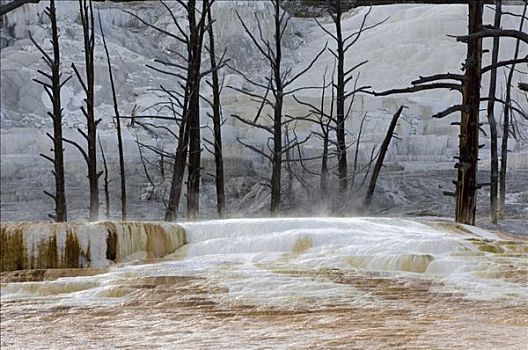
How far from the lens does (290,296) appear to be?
107cm

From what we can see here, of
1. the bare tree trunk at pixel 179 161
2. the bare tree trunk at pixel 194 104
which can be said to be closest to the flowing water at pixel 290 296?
the bare tree trunk at pixel 179 161

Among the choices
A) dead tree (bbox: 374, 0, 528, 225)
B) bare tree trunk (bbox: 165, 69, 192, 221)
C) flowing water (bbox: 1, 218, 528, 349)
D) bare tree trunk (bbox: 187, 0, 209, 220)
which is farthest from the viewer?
bare tree trunk (bbox: 187, 0, 209, 220)

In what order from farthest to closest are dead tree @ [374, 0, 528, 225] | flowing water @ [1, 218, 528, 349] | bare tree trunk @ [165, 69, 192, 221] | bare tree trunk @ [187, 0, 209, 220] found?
bare tree trunk @ [187, 0, 209, 220], bare tree trunk @ [165, 69, 192, 221], dead tree @ [374, 0, 528, 225], flowing water @ [1, 218, 528, 349]

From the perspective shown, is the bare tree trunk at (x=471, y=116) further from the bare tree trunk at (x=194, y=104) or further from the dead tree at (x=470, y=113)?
the bare tree trunk at (x=194, y=104)

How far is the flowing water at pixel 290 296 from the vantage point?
0.81 metres

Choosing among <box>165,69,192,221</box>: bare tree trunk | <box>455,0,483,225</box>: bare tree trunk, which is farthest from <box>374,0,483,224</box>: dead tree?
<box>165,69,192,221</box>: bare tree trunk

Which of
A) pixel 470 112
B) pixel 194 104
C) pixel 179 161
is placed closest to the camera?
pixel 470 112

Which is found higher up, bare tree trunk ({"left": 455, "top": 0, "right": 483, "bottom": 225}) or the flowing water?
bare tree trunk ({"left": 455, "top": 0, "right": 483, "bottom": 225})

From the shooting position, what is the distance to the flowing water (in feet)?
2.65

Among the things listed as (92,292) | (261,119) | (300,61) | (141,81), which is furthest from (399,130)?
(92,292)

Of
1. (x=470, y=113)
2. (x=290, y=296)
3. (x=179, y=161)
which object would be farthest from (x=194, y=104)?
(x=290, y=296)

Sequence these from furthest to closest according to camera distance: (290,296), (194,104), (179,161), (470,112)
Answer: (194,104), (179,161), (470,112), (290,296)

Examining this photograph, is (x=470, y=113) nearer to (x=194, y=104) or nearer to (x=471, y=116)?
(x=471, y=116)

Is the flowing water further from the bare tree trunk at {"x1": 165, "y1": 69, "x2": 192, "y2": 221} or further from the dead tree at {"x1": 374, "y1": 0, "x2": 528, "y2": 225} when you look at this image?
the bare tree trunk at {"x1": 165, "y1": 69, "x2": 192, "y2": 221}
